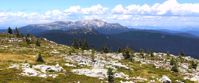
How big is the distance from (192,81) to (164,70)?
15.7 meters

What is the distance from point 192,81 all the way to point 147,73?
11.4 m

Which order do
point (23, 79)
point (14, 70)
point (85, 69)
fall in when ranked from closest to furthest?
point (23, 79) < point (14, 70) < point (85, 69)

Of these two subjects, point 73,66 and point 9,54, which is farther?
point 9,54

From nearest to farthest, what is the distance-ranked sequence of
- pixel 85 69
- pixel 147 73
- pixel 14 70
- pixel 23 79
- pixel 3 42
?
pixel 23 79, pixel 14 70, pixel 85 69, pixel 147 73, pixel 3 42

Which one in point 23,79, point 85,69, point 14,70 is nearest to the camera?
point 23,79

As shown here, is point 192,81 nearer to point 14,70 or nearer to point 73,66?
point 73,66

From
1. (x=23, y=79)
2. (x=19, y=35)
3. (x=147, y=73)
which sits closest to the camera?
(x=23, y=79)

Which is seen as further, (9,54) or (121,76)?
(9,54)

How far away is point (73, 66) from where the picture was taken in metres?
88.7

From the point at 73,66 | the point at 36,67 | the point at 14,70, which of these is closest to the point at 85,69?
the point at 73,66

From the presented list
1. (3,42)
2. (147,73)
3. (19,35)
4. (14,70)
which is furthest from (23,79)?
(19,35)

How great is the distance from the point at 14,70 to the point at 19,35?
291 ft

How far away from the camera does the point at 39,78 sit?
72.2 meters

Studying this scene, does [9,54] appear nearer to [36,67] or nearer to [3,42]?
[36,67]
